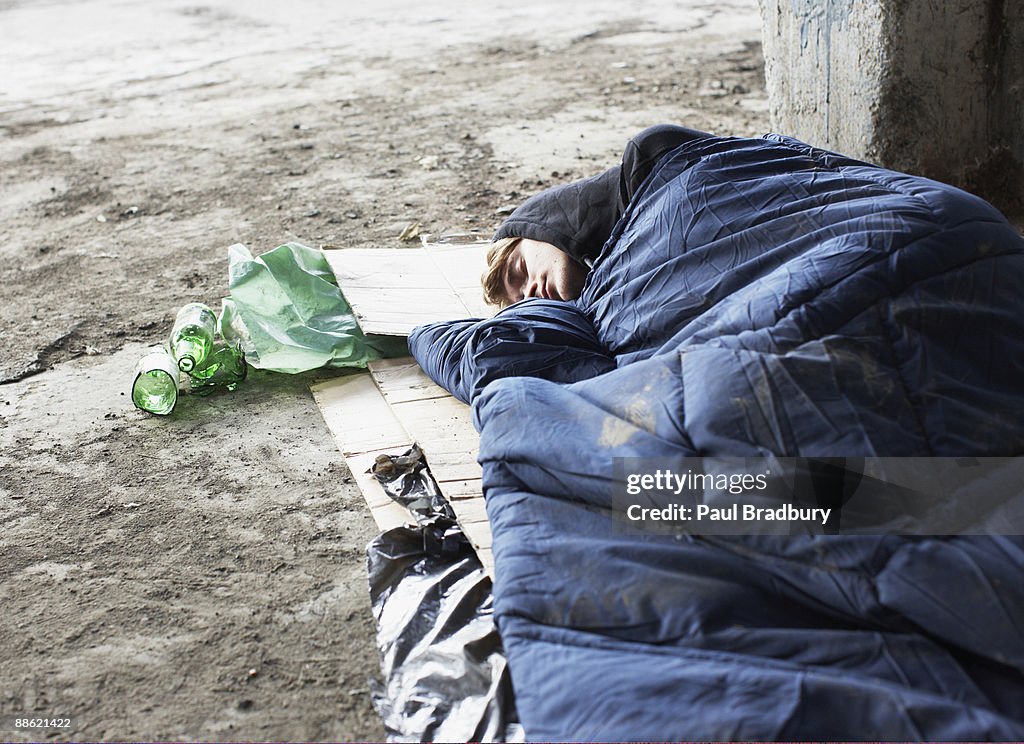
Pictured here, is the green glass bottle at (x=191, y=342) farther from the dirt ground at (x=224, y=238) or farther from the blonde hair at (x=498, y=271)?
the blonde hair at (x=498, y=271)

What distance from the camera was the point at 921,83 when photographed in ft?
10.3

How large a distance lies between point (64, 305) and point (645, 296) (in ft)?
6.86

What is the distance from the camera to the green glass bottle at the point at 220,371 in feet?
→ 8.76

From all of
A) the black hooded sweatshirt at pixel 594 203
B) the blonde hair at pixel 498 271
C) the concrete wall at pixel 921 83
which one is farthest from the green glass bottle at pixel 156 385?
the concrete wall at pixel 921 83

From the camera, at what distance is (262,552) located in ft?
6.67

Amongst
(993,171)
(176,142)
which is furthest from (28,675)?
(176,142)

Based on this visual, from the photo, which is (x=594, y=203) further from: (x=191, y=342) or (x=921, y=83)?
(x=921, y=83)

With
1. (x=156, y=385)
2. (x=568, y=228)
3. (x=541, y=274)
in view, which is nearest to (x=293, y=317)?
(x=156, y=385)

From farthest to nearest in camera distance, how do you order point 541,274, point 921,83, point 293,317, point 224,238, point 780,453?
point 224,238, point 921,83, point 293,317, point 541,274, point 780,453

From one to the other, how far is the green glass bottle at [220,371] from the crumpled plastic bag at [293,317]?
0.04 m

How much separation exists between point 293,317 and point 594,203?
3.15ft

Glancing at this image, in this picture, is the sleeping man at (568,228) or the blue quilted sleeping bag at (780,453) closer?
the blue quilted sleeping bag at (780,453)

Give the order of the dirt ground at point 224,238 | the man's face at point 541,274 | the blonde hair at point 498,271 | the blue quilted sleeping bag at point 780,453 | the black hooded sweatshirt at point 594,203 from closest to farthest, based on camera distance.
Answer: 1. the blue quilted sleeping bag at point 780,453
2. the dirt ground at point 224,238
3. the black hooded sweatshirt at point 594,203
4. the man's face at point 541,274
5. the blonde hair at point 498,271

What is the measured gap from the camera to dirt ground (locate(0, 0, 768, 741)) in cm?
176
